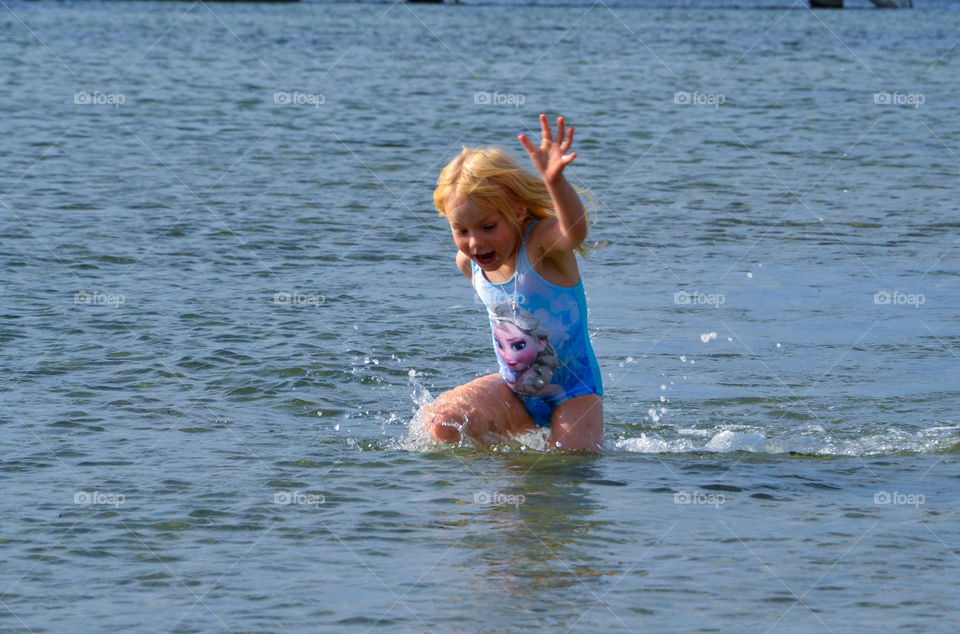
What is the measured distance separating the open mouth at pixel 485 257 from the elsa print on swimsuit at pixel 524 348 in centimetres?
28

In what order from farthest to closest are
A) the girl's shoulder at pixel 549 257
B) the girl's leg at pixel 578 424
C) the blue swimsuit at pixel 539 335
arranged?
the girl's leg at pixel 578 424
the blue swimsuit at pixel 539 335
the girl's shoulder at pixel 549 257

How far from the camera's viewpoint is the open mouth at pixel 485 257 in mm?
6148

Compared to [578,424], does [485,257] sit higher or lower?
higher

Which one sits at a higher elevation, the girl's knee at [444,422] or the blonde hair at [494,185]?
the blonde hair at [494,185]

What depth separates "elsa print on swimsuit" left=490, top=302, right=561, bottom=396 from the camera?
637cm

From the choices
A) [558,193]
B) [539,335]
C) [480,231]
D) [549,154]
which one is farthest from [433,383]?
[549,154]

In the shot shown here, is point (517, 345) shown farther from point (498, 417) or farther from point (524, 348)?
point (498, 417)

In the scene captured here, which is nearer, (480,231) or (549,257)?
(480,231)

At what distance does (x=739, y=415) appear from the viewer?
23.9ft

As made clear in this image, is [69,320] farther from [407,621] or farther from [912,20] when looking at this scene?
[912,20]

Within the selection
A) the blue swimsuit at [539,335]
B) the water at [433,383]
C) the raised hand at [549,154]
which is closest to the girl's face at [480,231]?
the blue swimsuit at [539,335]

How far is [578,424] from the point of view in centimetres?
644

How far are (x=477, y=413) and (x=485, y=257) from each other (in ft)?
2.46

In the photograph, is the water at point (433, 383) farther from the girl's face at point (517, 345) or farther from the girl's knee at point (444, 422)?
the girl's face at point (517, 345)
